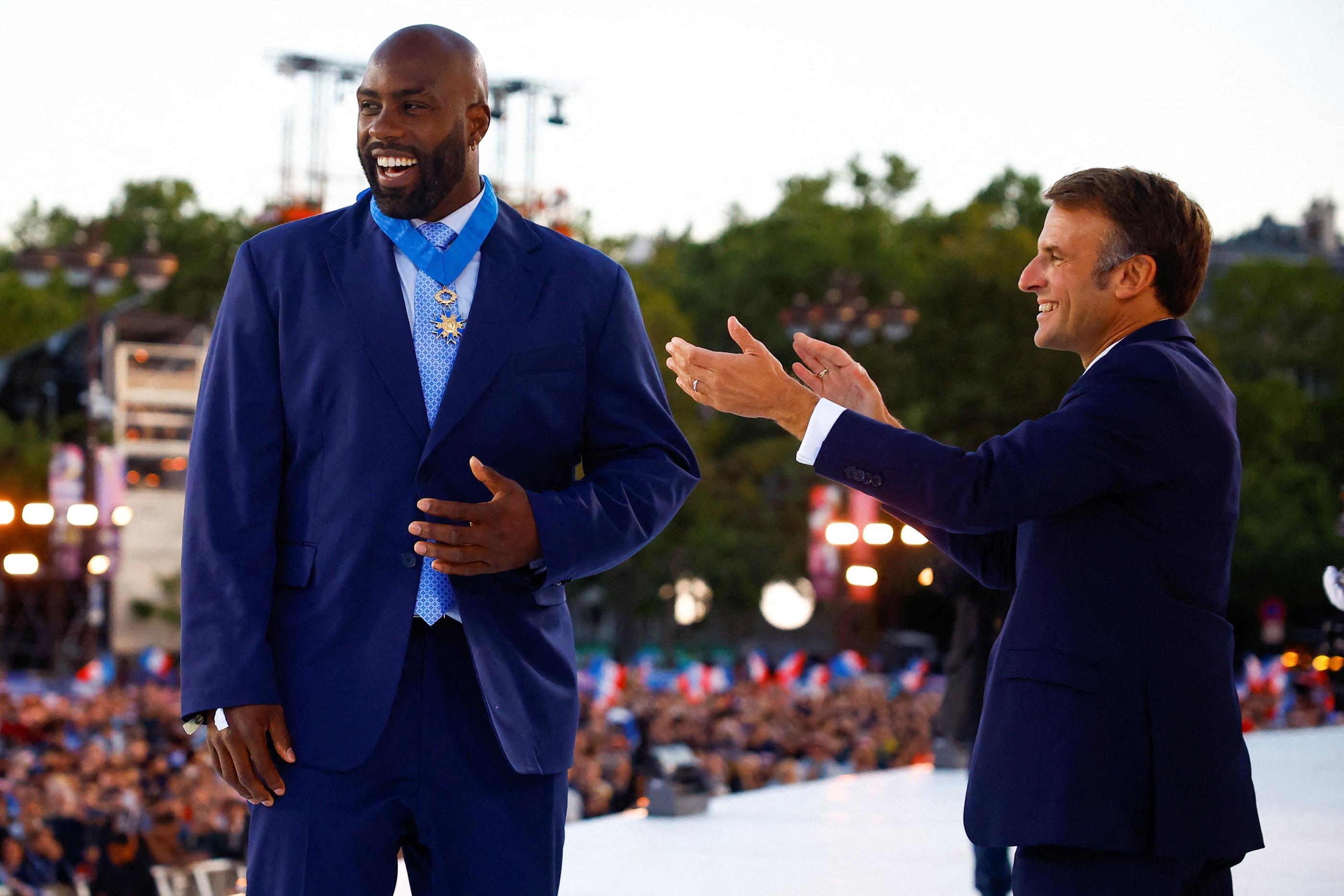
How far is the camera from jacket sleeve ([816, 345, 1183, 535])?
91.7 inches

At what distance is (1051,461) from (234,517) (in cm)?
121

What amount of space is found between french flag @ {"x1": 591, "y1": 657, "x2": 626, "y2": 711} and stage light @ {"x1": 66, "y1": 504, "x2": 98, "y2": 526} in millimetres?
5523

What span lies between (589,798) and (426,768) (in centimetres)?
988

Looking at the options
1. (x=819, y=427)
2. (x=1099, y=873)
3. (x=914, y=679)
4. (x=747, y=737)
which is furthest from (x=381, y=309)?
(x=914, y=679)

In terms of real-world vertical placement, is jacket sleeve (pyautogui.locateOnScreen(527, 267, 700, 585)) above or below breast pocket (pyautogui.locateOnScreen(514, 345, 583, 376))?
below

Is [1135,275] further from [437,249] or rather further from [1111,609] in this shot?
[437,249]

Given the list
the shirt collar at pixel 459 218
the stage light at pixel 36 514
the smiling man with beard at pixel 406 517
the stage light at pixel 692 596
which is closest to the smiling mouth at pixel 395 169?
the smiling man with beard at pixel 406 517

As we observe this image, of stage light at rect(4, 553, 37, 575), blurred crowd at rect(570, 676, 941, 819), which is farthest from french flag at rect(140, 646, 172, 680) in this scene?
blurred crowd at rect(570, 676, 941, 819)

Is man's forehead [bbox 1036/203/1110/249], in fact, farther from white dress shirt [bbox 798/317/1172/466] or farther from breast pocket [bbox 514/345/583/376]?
breast pocket [bbox 514/345/583/376]

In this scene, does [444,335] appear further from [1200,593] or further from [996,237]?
[996,237]

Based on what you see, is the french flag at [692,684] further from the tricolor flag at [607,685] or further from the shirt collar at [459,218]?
the shirt collar at [459,218]

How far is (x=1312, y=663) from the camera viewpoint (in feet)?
93.4

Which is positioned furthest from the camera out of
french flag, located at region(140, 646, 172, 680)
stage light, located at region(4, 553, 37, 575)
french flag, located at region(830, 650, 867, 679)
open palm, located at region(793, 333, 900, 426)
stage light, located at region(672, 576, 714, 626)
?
stage light, located at region(672, 576, 714, 626)

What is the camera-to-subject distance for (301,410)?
2305 mm
